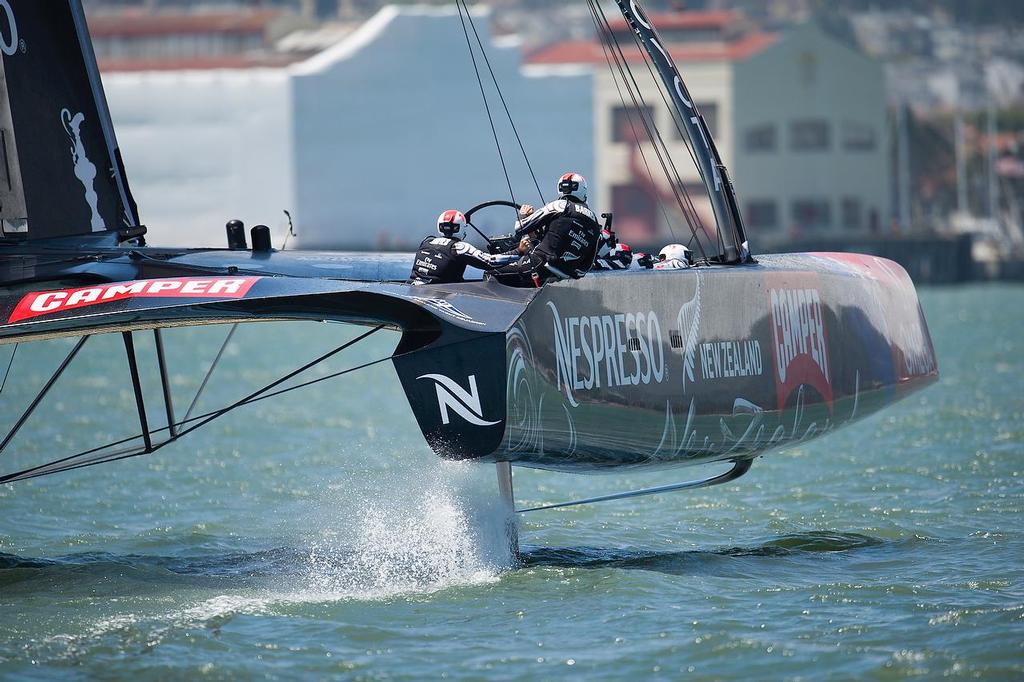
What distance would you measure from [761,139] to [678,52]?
4209 millimetres

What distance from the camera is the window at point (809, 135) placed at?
50.8 meters

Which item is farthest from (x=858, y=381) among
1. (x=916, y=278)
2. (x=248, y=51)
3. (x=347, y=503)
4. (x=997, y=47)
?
(x=997, y=47)

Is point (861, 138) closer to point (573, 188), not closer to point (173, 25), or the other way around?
point (173, 25)

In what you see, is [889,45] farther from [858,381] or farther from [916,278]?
[858,381]

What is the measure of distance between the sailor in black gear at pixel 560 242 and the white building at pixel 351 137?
1243 inches

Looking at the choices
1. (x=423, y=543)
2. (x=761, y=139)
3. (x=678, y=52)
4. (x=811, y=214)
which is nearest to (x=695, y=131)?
(x=423, y=543)

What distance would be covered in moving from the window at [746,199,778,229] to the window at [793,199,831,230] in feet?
2.15

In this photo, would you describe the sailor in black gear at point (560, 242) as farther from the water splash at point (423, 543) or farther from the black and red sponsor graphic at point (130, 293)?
the black and red sponsor graphic at point (130, 293)

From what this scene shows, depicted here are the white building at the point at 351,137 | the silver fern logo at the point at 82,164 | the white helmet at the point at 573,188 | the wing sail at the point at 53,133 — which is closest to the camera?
the white helmet at the point at 573,188

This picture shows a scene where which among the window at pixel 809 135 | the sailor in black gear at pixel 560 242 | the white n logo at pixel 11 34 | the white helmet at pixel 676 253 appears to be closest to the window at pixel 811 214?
the window at pixel 809 135

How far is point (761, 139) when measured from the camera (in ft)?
166

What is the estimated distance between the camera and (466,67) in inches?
1703

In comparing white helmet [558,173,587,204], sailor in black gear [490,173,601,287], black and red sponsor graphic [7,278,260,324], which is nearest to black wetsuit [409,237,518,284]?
sailor in black gear [490,173,601,287]

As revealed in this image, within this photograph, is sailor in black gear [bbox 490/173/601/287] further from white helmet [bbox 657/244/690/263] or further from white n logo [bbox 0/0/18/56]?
white n logo [bbox 0/0/18/56]
